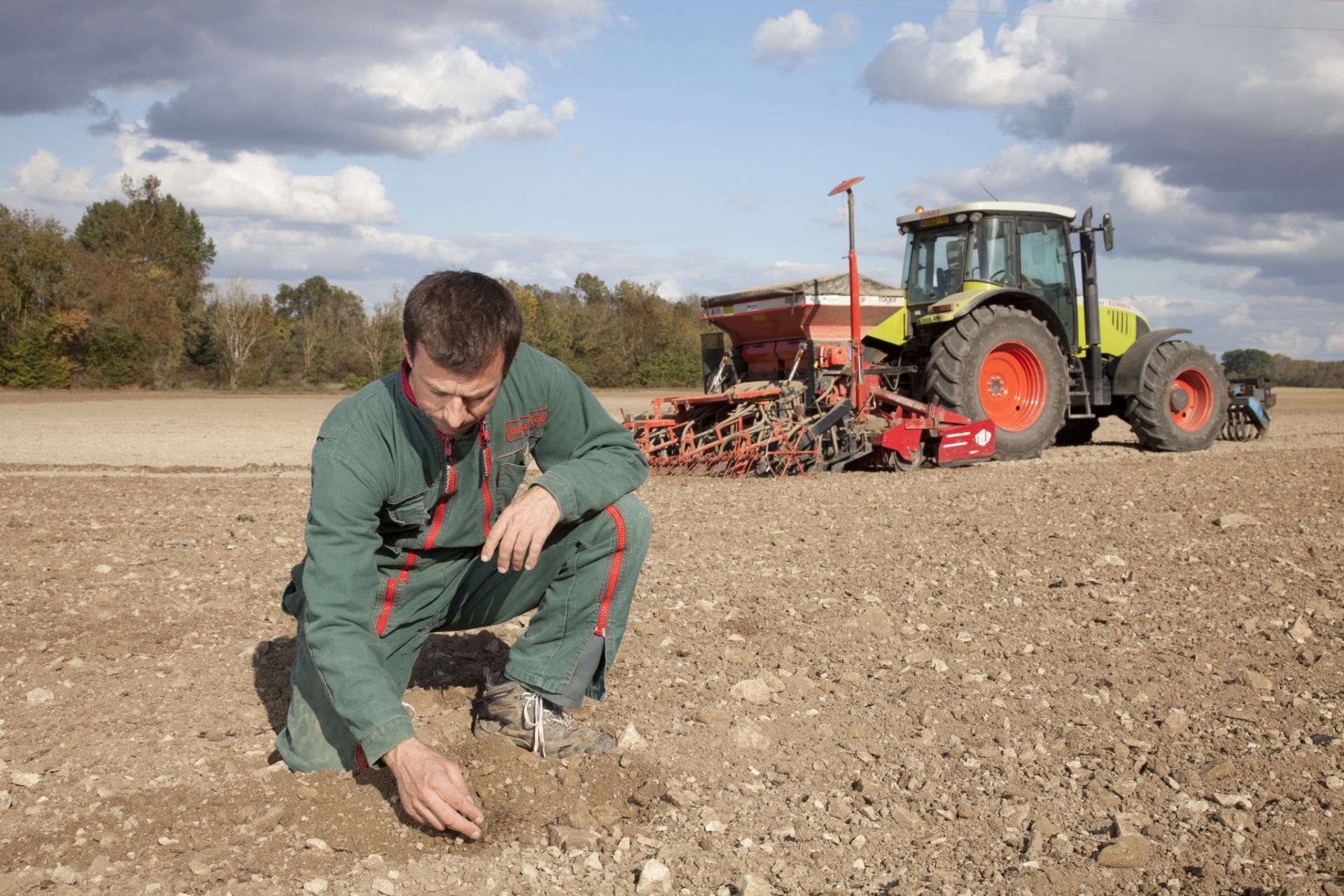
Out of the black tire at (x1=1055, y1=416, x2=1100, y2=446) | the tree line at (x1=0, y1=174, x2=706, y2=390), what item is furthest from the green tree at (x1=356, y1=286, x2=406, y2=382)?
the black tire at (x1=1055, y1=416, x2=1100, y2=446)

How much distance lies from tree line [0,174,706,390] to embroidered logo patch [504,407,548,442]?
108ft

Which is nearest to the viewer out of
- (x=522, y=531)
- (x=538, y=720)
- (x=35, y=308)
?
(x=522, y=531)

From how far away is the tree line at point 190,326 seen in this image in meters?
31.0

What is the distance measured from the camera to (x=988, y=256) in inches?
377

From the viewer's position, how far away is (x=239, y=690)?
334 cm

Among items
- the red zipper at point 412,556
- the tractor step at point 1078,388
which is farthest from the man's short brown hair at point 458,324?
the tractor step at point 1078,388

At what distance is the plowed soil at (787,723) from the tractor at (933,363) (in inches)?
119

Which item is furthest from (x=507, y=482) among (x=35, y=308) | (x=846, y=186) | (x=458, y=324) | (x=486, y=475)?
(x=35, y=308)

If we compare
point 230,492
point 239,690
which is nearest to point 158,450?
point 230,492

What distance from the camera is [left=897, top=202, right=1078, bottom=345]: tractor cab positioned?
945cm

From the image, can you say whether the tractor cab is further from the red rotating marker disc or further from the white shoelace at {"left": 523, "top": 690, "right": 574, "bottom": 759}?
the white shoelace at {"left": 523, "top": 690, "right": 574, "bottom": 759}

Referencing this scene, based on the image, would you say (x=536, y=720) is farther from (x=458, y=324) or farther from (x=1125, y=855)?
(x=1125, y=855)

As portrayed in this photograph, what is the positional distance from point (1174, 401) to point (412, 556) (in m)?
10.3

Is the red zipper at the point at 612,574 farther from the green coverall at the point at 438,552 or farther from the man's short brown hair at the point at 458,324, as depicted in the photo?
the man's short brown hair at the point at 458,324
